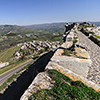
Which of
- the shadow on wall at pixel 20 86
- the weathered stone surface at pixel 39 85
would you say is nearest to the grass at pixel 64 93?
the weathered stone surface at pixel 39 85

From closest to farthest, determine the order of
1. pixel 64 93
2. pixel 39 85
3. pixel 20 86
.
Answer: pixel 64 93
pixel 39 85
pixel 20 86

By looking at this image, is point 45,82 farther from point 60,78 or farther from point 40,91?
point 60,78

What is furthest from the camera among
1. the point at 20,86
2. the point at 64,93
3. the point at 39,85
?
the point at 20,86

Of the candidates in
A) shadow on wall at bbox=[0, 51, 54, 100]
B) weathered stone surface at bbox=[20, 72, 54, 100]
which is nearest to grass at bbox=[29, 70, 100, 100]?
weathered stone surface at bbox=[20, 72, 54, 100]

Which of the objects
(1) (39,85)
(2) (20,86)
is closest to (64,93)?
(1) (39,85)

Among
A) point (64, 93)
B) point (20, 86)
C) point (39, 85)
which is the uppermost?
point (39, 85)

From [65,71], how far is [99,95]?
2876mm

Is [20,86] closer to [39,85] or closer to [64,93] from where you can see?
[39,85]

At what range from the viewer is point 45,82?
5.60m

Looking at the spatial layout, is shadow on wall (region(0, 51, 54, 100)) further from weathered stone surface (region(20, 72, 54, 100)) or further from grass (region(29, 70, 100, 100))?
grass (region(29, 70, 100, 100))

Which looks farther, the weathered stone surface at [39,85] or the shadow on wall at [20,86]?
the shadow on wall at [20,86]

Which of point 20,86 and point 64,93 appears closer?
point 64,93

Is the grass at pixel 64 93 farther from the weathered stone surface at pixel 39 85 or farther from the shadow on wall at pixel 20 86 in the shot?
the shadow on wall at pixel 20 86

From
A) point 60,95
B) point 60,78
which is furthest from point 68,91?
point 60,78
